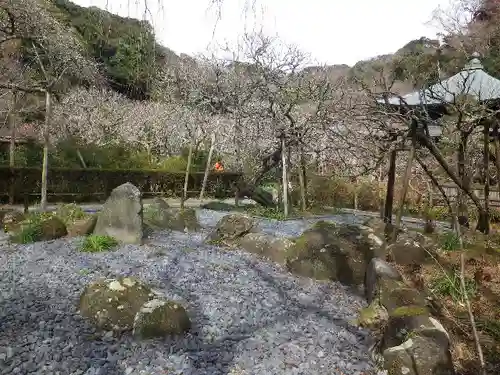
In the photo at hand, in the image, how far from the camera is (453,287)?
482 centimetres

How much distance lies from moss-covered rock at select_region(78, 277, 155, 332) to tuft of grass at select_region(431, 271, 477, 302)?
131 inches

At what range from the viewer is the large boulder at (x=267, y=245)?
649cm

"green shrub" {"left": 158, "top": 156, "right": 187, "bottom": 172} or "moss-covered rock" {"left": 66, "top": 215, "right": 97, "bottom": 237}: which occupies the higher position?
"green shrub" {"left": 158, "top": 156, "right": 187, "bottom": 172}

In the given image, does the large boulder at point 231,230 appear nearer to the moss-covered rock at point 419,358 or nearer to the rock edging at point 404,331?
the rock edging at point 404,331

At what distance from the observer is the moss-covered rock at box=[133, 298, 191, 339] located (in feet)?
12.3

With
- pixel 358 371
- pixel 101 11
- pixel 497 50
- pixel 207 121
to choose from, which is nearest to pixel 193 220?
pixel 358 371

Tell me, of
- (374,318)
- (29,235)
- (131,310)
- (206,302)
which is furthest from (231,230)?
(131,310)

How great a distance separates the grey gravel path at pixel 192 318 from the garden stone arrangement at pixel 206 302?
0.05 ft

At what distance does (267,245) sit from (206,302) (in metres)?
2.25

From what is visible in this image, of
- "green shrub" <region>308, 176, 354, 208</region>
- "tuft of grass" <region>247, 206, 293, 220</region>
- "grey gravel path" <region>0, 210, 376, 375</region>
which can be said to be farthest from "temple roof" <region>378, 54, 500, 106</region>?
"green shrub" <region>308, 176, 354, 208</region>

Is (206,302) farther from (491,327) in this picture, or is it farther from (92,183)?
(92,183)

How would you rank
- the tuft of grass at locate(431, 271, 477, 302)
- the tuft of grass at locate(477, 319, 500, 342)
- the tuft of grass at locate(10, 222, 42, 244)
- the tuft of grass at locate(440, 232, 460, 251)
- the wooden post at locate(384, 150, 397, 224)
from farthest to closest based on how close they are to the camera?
the wooden post at locate(384, 150, 397, 224)
the tuft of grass at locate(10, 222, 42, 244)
the tuft of grass at locate(440, 232, 460, 251)
the tuft of grass at locate(431, 271, 477, 302)
the tuft of grass at locate(477, 319, 500, 342)

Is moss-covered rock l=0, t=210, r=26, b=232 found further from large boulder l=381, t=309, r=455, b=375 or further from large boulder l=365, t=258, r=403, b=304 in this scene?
large boulder l=381, t=309, r=455, b=375

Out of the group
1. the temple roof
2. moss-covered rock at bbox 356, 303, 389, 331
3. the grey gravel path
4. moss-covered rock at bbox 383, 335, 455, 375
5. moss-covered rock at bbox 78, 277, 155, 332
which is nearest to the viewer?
moss-covered rock at bbox 383, 335, 455, 375
